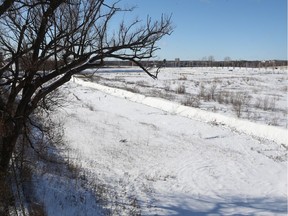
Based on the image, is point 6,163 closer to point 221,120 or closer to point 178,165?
point 178,165

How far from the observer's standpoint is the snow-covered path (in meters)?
9.49

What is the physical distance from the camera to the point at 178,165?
1260 cm

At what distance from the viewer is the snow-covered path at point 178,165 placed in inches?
374

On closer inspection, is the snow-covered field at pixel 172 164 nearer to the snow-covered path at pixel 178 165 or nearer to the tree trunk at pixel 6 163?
the snow-covered path at pixel 178 165

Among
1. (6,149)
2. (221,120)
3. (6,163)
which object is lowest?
(221,120)

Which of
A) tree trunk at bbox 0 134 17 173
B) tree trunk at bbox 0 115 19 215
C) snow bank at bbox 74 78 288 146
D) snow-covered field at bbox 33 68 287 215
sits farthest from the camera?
snow bank at bbox 74 78 288 146

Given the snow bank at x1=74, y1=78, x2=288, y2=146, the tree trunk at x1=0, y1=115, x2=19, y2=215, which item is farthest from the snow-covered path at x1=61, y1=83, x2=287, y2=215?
the tree trunk at x1=0, y1=115, x2=19, y2=215

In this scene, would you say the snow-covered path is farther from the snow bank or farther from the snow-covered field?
the snow bank

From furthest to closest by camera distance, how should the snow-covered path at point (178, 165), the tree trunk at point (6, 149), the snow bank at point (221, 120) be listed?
1. the snow bank at point (221, 120)
2. the snow-covered path at point (178, 165)
3. the tree trunk at point (6, 149)

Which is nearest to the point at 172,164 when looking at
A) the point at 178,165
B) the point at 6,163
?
the point at 178,165

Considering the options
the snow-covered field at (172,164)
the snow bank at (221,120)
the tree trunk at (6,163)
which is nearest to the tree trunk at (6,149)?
the tree trunk at (6,163)

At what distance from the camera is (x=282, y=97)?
30250 millimetres

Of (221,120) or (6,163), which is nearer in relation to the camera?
(6,163)

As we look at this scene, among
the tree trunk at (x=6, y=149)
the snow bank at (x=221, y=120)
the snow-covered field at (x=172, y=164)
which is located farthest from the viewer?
the snow bank at (x=221, y=120)
